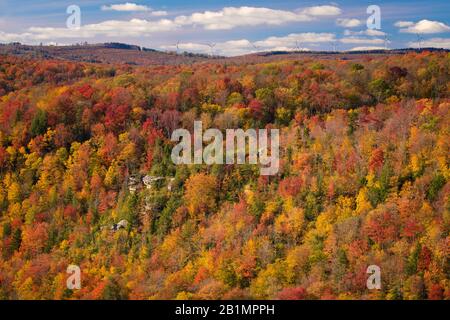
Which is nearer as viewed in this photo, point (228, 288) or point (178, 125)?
point (228, 288)

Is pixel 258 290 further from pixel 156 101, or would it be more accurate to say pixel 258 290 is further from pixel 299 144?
pixel 156 101

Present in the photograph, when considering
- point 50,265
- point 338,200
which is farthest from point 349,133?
point 50,265

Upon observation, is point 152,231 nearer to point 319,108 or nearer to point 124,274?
point 124,274

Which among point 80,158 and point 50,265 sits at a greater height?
point 80,158

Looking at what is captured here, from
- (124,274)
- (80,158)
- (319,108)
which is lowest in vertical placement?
(124,274)
